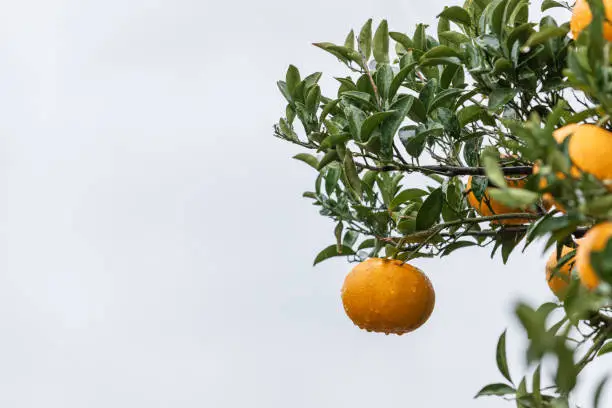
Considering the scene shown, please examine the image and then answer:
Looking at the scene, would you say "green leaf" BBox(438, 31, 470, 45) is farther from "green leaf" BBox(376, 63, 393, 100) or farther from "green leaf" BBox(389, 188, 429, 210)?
"green leaf" BBox(389, 188, 429, 210)

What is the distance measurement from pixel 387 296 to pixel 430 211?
0.24 metres

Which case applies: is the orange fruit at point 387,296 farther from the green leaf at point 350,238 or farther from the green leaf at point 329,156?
the green leaf at point 329,156

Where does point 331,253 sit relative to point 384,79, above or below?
below

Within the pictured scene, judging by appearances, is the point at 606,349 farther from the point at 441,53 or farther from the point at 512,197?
the point at 512,197

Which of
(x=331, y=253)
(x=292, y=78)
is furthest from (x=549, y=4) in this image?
(x=331, y=253)

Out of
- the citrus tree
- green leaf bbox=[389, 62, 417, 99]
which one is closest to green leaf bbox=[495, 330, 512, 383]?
the citrus tree

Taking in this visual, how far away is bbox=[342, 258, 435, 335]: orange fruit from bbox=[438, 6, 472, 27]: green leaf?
66cm

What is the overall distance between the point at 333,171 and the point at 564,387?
1.30 metres

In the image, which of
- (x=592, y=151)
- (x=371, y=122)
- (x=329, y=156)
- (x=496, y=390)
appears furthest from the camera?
(x=329, y=156)

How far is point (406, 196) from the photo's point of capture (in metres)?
2.82

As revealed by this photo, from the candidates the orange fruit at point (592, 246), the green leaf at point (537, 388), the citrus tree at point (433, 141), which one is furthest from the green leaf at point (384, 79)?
the orange fruit at point (592, 246)

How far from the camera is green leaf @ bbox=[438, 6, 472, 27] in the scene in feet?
8.57

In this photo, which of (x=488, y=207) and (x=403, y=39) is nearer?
(x=488, y=207)

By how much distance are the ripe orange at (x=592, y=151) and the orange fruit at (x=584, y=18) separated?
0.82 feet
